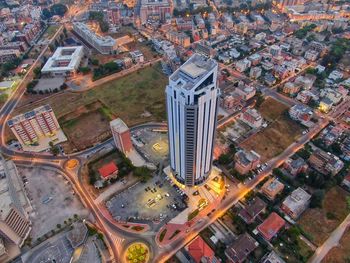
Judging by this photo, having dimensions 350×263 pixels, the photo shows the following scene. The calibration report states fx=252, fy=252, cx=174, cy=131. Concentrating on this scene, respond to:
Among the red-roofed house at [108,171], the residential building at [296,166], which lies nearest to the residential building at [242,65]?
the residential building at [296,166]

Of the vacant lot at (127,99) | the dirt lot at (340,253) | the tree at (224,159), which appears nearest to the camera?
the dirt lot at (340,253)

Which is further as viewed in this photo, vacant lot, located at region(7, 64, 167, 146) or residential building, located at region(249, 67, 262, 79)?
residential building, located at region(249, 67, 262, 79)

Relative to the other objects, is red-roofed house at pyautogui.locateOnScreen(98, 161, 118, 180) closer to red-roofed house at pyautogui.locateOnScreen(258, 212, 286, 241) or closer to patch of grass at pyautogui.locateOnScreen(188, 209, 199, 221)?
patch of grass at pyautogui.locateOnScreen(188, 209, 199, 221)

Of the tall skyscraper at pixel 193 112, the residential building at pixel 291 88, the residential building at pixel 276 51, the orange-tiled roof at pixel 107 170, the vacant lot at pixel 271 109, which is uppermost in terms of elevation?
the tall skyscraper at pixel 193 112

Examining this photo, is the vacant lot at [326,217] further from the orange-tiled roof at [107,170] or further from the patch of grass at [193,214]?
the orange-tiled roof at [107,170]

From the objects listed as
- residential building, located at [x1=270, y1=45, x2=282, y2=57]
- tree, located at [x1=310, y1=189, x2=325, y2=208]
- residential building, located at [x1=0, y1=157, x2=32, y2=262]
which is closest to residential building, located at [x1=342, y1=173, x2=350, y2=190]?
tree, located at [x1=310, y1=189, x2=325, y2=208]
